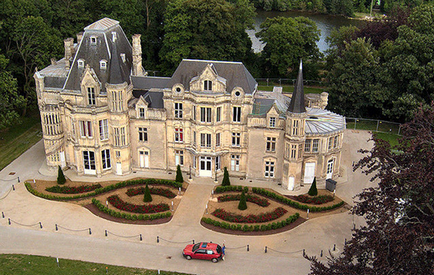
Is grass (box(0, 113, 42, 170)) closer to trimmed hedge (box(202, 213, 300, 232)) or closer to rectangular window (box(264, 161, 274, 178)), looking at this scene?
trimmed hedge (box(202, 213, 300, 232))

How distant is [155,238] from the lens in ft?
177

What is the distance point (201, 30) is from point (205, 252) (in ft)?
168

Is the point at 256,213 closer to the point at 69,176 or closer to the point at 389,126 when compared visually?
the point at 69,176

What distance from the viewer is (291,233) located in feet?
181

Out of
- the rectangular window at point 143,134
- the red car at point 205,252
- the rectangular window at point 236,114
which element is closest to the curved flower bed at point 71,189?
the rectangular window at point 143,134

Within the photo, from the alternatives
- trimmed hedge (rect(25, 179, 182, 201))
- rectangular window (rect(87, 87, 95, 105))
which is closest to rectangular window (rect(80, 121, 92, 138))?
rectangular window (rect(87, 87, 95, 105))

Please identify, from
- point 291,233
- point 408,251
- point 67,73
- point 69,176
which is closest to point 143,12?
point 67,73

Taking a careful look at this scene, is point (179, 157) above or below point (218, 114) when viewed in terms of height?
below

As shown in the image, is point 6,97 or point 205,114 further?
point 6,97

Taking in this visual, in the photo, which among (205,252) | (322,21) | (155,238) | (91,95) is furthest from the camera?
(322,21)

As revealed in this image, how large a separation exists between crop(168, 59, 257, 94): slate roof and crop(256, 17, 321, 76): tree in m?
36.1

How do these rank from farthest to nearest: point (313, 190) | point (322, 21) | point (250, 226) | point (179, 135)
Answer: point (322, 21) < point (179, 135) < point (313, 190) < point (250, 226)

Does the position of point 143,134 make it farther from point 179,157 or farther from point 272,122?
point 272,122

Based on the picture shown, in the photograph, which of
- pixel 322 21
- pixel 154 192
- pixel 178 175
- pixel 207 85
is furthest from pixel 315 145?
pixel 322 21
